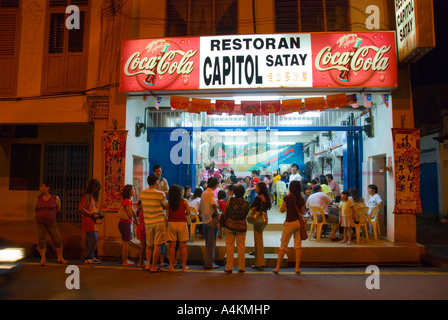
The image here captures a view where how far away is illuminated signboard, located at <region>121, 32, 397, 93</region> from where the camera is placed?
316 inches

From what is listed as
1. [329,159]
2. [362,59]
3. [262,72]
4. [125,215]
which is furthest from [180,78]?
[329,159]

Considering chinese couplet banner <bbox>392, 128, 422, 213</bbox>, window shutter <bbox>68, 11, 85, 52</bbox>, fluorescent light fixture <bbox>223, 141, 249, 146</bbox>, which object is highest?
window shutter <bbox>68, 11, 85, 52</bbox>

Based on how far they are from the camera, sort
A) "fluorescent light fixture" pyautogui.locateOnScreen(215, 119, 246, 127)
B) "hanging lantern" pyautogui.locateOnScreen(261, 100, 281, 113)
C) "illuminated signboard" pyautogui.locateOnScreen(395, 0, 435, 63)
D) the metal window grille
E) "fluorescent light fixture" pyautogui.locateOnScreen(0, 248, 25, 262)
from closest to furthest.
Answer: "fluorescent light fixture" pyautogui.locateOnScreen(0, 248, 25, 262) < "illuminated signboard" pyautogui.locateOnScreen(395, 0, 435, 63) < "hanging lantern" pyautogui.locateOnScreen(261, 100, 281, 113) < the metal window grille < "fluorescent light fixture" pyautogui.locateOnScreen(215, 119, 246, 127)

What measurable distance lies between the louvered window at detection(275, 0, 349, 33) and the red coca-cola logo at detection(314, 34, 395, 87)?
172cm

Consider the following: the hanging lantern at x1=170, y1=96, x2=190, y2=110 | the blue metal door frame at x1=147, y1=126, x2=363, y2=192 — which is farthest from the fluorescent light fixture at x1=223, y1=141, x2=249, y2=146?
the hanging lantern at x1=170, y1=96, x2=190, y2=110

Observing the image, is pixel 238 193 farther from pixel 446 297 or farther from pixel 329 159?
pixel 329 159

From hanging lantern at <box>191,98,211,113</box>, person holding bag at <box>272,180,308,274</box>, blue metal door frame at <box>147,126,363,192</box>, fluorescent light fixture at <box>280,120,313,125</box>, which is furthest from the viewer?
fluorescent light fixture at <box>280,120,313,125</box>

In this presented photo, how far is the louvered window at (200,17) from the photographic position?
9.84 meters

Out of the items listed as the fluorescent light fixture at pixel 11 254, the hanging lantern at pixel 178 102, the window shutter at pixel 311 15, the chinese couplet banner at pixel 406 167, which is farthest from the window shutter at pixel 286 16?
the fluorescent light fixture at pixel 11 254

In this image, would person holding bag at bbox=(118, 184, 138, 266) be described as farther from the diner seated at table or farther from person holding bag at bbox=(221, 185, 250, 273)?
the diner seated at table

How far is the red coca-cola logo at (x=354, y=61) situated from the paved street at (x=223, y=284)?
15.4ft

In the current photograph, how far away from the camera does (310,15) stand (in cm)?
975

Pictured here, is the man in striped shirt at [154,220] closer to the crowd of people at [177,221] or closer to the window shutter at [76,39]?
the crowd of people at [177,221]
